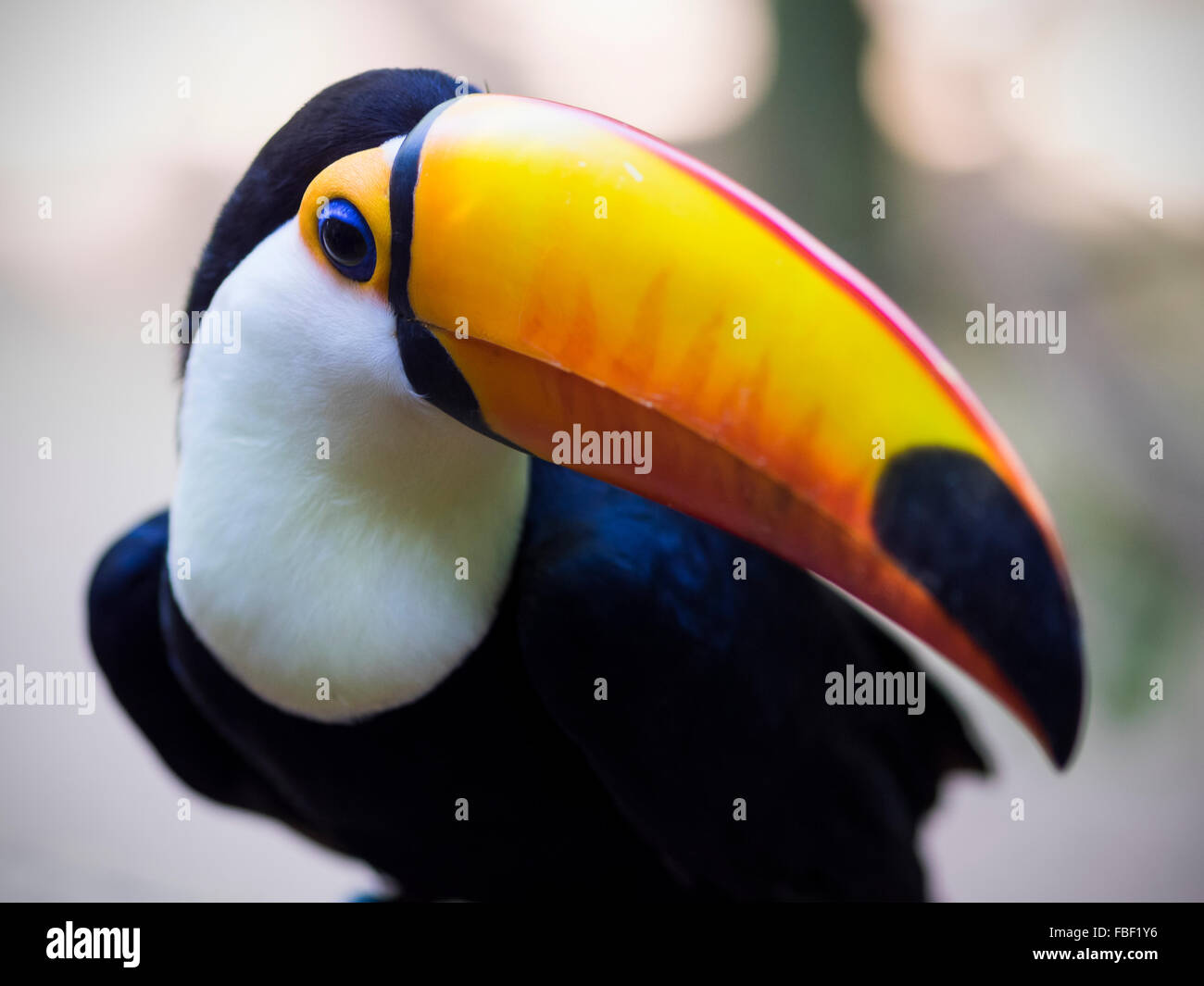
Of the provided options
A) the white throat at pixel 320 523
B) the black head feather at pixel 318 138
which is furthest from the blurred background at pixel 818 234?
the white throat at pixel 320 523

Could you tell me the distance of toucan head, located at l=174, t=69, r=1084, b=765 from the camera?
34.5 inches

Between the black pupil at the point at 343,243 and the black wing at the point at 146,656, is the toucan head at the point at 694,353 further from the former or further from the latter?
the black wing at the point at 146,656

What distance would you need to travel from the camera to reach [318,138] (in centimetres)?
100

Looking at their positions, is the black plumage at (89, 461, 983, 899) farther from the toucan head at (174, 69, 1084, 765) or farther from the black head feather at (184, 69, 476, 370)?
the black head feather at (184, 69, 476, 370)

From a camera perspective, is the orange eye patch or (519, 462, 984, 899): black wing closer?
the orange eye patch

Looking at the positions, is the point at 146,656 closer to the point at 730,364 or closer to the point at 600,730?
the point at 600,730

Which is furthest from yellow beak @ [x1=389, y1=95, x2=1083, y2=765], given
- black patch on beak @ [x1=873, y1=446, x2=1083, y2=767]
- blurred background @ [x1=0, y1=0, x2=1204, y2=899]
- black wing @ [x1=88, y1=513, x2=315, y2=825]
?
black wing @ [x1=88, y1=513, x2=315, y2=825]

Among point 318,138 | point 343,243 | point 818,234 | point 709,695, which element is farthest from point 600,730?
point 818,234

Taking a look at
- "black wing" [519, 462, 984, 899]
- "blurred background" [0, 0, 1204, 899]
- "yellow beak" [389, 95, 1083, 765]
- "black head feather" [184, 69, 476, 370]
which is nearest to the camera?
"yellow beak" [389, 95, 1083, 765]

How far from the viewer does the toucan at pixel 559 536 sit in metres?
0.89

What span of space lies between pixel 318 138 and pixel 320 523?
16.5 inches

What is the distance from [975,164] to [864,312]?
5.47ft

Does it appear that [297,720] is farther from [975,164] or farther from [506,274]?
[975,164]
